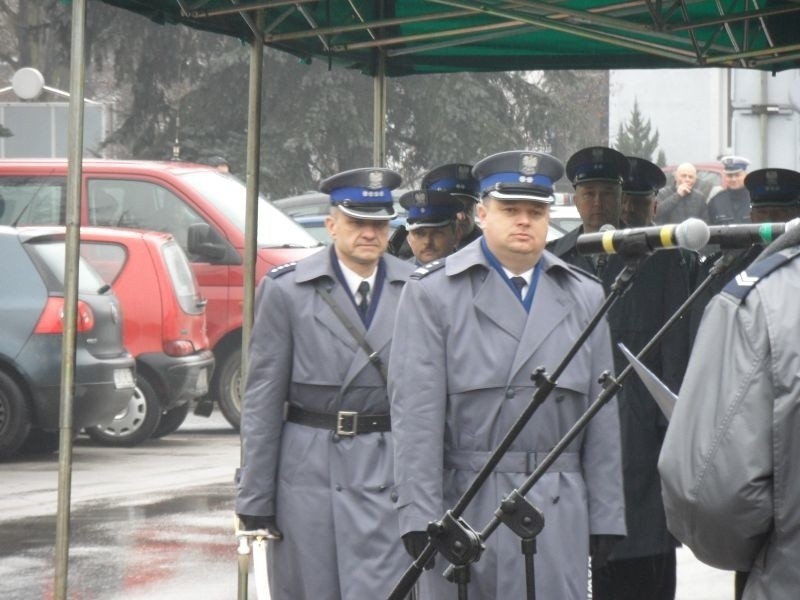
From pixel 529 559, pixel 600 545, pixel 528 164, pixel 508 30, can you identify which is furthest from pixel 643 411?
pixel 529 559

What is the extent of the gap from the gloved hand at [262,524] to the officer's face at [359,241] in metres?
0.90

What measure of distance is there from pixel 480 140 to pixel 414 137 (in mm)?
1243

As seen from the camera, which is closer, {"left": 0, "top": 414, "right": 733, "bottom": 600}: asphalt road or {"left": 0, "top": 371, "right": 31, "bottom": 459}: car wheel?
{"left": 0, "top": 414, "right": 733, "bottom": 600}: asphalt road

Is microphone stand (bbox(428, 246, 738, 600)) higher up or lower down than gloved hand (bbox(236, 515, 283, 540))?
higher up

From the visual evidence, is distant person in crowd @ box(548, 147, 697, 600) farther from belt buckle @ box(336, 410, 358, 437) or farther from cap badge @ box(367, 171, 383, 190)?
belt buckle @ box(336, 410, 358, 437)

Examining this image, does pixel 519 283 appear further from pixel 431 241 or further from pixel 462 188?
pixel 462 188

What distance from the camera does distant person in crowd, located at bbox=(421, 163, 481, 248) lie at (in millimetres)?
8023

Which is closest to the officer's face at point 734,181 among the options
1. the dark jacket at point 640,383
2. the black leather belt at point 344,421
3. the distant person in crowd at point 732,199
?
the distant person in crowd at point 732,199

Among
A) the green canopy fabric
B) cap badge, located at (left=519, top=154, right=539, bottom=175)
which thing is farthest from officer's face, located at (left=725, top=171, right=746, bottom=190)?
cap badge, located at (left=519, top=154, right=539, bottom=175)

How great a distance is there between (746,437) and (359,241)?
10.6 ft

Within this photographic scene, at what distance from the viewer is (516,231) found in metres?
5.15

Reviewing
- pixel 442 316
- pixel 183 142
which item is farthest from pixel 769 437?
pixel 183 142

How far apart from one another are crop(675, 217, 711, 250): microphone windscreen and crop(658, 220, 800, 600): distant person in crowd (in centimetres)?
51

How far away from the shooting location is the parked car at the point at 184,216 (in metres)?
15.1
